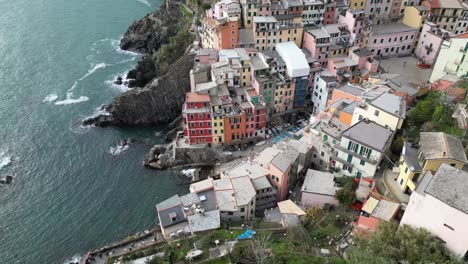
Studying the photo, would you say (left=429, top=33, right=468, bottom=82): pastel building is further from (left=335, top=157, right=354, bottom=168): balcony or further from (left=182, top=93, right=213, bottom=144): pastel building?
(left=182, top=93, right=213, bottom=144): pastel building

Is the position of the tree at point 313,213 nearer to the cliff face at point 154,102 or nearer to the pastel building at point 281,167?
the pastel building at point 281,167

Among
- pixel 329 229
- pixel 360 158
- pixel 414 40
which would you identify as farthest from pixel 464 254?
pixel 414 40

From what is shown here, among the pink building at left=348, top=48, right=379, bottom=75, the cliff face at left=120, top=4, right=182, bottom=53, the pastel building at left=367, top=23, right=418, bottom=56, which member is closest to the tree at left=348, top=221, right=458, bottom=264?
the pink building at left=348, top=48, right=379, bottom=75

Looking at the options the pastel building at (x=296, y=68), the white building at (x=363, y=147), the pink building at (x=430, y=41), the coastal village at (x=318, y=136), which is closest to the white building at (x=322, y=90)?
the coastal village at (x=318, y=136)

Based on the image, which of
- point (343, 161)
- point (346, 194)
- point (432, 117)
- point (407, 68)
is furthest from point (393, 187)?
point (407, 68)

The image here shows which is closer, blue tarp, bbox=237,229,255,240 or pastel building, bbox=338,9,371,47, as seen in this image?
blue tarp, bbox=237,229,255,240

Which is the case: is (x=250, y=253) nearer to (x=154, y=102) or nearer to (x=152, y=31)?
(x=154, y=102)

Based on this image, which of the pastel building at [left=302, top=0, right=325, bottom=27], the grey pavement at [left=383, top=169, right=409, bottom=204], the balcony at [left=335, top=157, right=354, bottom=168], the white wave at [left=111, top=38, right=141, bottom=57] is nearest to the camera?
the grey pavement at [left=383, top=169, right=409, bottom=204]
